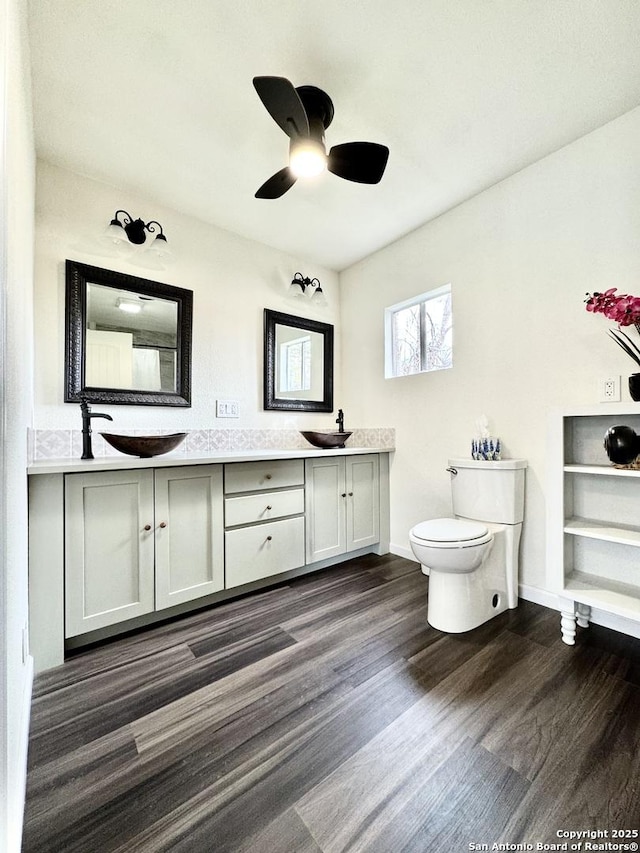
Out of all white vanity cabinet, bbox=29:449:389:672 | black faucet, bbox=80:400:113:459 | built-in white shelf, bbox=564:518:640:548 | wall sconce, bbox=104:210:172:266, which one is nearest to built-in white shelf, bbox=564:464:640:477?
built-in white shelf, bbox=564:518:640:548

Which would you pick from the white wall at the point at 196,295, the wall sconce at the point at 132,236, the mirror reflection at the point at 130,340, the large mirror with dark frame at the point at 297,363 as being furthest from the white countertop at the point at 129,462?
the wall sconce at the point at 132,236

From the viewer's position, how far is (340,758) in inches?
42.2

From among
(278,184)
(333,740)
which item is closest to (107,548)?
(333,740)

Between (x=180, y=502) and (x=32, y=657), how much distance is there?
804 millimetres

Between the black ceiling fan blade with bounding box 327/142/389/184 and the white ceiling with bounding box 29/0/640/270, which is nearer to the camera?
the white ceiling with bounding box 29/0/640/270

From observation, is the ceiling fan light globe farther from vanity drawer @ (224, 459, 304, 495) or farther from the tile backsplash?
the tile backsplash

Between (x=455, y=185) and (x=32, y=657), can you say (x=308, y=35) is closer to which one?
(x=455, y=185)

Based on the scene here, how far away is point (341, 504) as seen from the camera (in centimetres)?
255

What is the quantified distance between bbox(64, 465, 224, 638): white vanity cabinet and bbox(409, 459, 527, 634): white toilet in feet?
3.58

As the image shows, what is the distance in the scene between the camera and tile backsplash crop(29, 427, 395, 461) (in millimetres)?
1926

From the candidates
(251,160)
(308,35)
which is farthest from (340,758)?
(251,160)

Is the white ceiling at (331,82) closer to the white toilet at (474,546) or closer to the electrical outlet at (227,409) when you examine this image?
the electrical outlet at (227,409)

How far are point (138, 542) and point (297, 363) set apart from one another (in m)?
1.82

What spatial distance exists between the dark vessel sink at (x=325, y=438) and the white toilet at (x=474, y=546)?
0.85m
